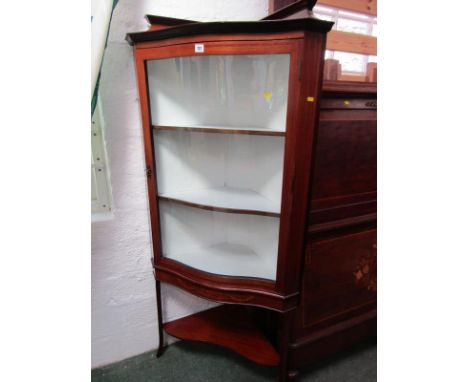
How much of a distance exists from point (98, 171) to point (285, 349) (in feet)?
3.75

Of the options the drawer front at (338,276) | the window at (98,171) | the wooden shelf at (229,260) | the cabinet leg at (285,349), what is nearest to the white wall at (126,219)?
the window at (98,171)

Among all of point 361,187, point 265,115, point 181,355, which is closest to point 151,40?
point 265,115

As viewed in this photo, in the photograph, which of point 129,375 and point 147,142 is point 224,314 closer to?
point 129,375

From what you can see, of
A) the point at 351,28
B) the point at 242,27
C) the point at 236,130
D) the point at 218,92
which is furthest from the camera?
the point at 351,28

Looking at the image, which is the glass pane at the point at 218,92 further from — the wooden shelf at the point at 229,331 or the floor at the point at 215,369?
the floor at the point at 215,369

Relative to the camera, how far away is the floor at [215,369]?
4.60 ft

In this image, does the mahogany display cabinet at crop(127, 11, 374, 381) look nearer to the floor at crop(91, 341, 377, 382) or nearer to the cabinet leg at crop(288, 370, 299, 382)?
the cabinet leg at crop(288, 370, 299, 382)

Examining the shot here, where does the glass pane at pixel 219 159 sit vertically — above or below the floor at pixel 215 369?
above

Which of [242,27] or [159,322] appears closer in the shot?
[242,27]

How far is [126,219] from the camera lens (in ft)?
4.38

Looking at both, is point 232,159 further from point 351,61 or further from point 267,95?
point 351,61

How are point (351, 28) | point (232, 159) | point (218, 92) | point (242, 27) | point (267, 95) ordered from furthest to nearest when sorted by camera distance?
point (351, 28) < point (232, 159) < point (218, 92) < point (267, 95) < point (242, 27)

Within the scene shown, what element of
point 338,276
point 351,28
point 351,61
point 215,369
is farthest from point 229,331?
point 351,28

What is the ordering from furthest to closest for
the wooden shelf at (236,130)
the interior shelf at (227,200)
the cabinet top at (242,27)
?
the interior shelf at (227,200) → the wooden shelf at (236,130) → the cabinet top at (242,27)
